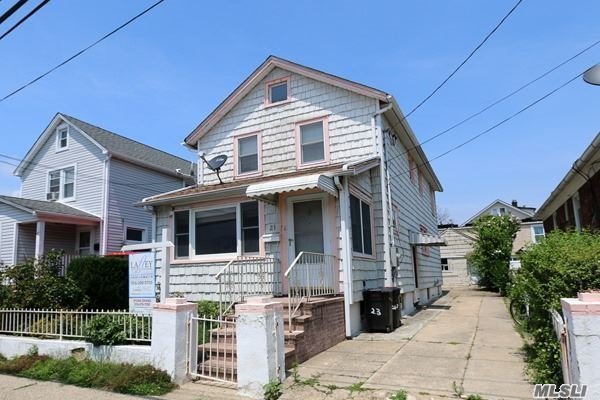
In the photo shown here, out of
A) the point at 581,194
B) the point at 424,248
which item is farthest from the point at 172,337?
the point at 424,248

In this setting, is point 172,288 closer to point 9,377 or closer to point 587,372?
point 9,377

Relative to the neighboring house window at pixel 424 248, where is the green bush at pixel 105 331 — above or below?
below

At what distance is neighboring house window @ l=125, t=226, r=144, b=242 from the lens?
65.6 feet

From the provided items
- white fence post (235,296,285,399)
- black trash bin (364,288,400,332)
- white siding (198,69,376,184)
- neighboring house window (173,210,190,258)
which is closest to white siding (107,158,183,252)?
white siding (198,69,376,184)

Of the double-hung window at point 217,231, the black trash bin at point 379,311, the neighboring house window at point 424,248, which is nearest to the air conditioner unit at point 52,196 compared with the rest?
the double-hung window at point 217,231

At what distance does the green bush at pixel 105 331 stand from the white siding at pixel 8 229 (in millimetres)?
12272

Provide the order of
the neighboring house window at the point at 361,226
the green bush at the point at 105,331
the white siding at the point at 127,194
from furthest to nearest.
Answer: the white siding at the point at 127,194
the neighboring house window at the point at 361,226
the green bush at the point at 105,331

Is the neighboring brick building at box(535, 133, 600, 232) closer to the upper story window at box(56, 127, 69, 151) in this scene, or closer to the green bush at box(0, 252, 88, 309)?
the green bush at box(0, 252, 88, 309)

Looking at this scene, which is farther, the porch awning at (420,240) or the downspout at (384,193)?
the porch awning at (420,240)

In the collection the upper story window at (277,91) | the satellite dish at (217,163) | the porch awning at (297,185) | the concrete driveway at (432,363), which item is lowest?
the concrete driveway at (432,363)

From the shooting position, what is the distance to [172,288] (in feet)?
37.8

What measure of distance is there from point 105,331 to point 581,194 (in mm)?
11859

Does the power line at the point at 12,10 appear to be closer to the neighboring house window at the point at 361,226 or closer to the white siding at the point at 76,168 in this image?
the neighboring house window at the point at 361,226

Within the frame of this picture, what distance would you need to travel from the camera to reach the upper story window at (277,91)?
12.9 metres
